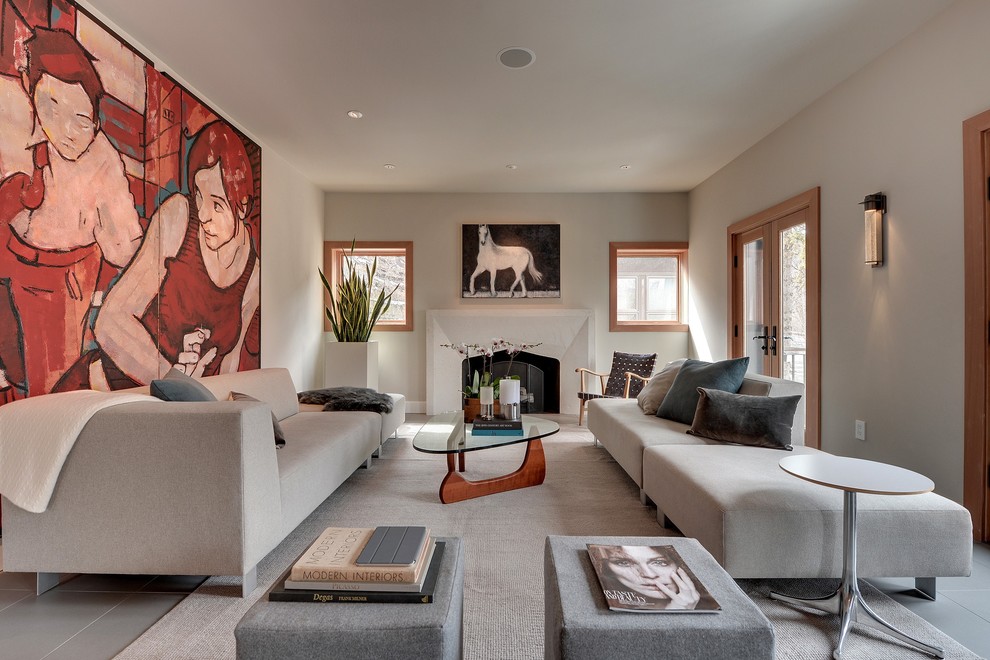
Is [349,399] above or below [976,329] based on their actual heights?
below

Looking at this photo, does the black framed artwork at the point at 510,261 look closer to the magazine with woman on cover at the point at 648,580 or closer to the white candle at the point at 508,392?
the white candle at the point at 508,392

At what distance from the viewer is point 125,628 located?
5.71 ft

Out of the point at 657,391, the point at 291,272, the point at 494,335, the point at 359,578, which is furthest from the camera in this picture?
→ the point at 494,335

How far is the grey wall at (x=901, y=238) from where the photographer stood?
262 centimetres

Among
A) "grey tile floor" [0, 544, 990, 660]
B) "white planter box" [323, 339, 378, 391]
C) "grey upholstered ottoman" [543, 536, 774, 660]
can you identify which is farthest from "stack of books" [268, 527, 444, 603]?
"white planter box" [323, 339, 378, 391]

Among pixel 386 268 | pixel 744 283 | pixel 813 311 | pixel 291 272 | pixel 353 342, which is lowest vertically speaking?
pixel 353 342

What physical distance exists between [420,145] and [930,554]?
4293mm

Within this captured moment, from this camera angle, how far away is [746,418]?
2.75 meters

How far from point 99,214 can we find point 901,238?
14.3 feet

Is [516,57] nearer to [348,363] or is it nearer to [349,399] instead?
[349,399]

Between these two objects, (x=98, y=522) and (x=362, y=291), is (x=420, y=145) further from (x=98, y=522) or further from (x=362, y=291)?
(x=98, y=522)

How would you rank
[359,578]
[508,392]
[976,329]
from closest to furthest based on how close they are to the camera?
[359,578] < [976,329] < [508,392]

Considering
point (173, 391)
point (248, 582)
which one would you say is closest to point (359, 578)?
point (248, 582)

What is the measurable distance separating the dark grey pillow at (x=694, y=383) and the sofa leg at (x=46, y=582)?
320 cm
